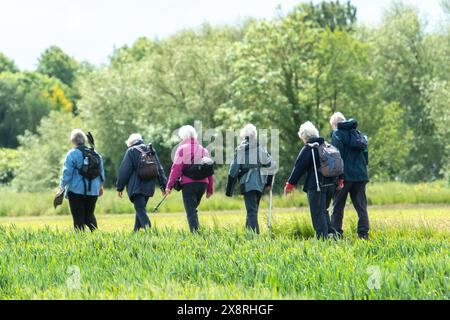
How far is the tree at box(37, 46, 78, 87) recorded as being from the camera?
352 feet

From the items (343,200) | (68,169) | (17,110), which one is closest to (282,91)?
(343,200)

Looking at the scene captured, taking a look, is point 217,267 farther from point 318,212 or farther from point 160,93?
point 160,93

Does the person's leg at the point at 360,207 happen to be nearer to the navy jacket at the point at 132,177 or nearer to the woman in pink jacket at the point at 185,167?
A: the woman in pink jacket at the point at 185,167

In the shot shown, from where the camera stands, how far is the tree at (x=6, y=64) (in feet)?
338

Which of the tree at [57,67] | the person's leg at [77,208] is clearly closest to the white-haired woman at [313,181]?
the person's leg at [77,208]

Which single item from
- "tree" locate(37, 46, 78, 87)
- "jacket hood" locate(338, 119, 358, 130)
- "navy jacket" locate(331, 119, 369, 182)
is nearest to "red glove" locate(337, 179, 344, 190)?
"navy jacket" locate(331, 119, 369, 182)

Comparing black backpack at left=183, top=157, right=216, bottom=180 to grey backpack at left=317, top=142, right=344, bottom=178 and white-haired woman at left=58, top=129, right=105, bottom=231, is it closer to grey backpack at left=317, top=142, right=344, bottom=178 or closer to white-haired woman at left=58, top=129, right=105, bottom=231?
white-haired woman at left=58, top=129, right=105, bottom=231

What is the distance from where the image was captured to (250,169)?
1344cm

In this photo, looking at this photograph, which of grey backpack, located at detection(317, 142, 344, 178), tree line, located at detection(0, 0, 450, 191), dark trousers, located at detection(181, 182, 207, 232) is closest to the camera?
grey backpack, located at detection(317, 142, 344, 178)

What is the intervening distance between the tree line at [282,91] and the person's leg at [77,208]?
25.3 metres

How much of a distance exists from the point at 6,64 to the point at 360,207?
95.8m

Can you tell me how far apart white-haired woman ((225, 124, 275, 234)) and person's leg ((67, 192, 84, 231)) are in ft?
8.00
